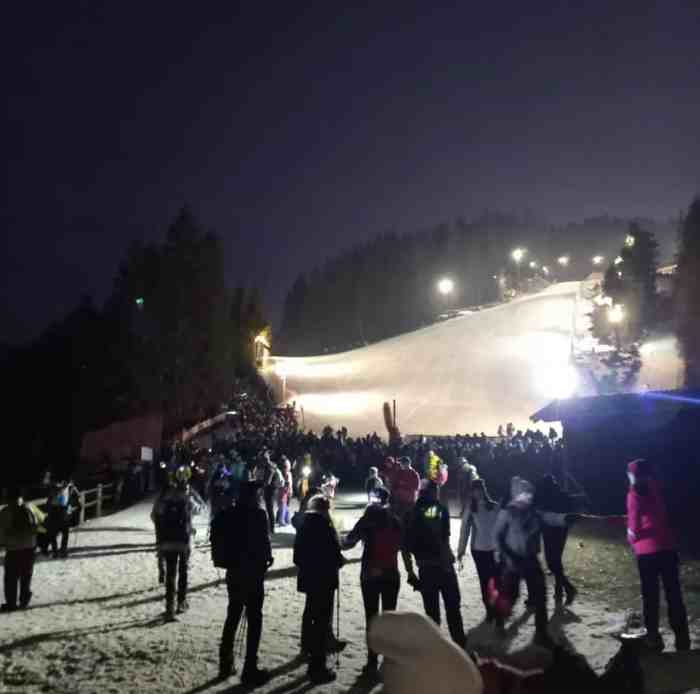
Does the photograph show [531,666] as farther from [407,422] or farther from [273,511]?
[407,422]

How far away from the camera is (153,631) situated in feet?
26.5

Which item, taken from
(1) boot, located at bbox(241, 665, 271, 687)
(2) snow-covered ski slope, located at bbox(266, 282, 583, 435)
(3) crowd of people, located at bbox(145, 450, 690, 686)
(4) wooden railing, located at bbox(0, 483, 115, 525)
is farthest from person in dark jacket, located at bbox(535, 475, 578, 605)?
(2) snow-covered ski slope, located at bbox(266, 282, 583, 435)

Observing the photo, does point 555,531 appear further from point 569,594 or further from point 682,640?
point 682,640

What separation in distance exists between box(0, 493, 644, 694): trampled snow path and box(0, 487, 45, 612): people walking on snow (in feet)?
1.05

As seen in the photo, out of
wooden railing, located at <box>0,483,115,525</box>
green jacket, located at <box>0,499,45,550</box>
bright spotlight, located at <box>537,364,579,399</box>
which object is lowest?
wooden railing, located at <box>0,483,115,525</box>

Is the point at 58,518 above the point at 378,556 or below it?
below

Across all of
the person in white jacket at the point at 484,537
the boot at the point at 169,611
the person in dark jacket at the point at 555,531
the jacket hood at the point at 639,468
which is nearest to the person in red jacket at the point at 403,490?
the person in white jacket at the point at 484,537

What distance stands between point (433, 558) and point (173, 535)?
12.1 ft

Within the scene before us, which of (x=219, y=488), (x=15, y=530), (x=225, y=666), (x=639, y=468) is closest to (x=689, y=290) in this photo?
(x=219, y=488)

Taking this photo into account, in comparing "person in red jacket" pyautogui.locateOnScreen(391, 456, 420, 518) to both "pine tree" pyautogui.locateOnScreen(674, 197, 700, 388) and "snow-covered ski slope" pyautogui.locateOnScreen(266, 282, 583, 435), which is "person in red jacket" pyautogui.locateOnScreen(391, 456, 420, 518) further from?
"pine tree" pyautogui.locateOnScreen(674, 197, 700, 388)

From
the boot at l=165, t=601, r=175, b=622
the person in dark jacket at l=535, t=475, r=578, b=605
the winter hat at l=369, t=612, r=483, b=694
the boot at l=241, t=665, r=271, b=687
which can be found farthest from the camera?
the person in dark jacket at l=535, t=475, r=578, b=605

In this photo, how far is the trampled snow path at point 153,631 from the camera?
6.50 m

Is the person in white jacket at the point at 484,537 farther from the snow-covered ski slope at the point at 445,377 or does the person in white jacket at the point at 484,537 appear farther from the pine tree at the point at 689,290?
the pine tree at the point at 689,290

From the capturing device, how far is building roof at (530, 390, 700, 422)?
15.9m
